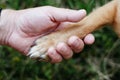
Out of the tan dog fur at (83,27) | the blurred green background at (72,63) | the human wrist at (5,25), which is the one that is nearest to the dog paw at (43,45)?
the tan dog fur at (83,27)

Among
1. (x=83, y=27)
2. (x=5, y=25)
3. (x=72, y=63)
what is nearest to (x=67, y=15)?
(x=83, y=27)

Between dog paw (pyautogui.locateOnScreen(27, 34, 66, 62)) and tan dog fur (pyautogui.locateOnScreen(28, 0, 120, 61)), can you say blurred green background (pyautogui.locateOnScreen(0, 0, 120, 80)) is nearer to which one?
tan dog fur (pyautogui.locateOnScreen(28, 0, 120, 61))

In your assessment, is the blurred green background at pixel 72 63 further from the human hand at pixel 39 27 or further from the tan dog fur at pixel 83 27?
the tan dog fur at pixel 83 27

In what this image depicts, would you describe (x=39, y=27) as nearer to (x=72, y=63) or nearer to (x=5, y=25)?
(x=5, y=25)

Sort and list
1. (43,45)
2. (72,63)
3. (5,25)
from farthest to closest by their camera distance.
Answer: (72,63) < (5,25) < (43,45)

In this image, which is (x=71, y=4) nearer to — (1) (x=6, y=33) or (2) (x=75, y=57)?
(2) (x=75, y=57)

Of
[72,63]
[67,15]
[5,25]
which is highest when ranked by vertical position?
[67,15]

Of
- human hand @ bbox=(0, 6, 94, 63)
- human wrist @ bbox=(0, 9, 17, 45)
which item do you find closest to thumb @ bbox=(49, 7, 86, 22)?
human hand @ bbox=(0, 6, 94, 63)

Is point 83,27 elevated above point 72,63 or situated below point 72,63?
above
